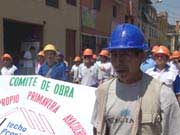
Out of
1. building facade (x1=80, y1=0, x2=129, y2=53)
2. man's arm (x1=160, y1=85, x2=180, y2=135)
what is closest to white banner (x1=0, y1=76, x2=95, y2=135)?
man's arm (x1=160, y1=85, x2=180, y2=135)

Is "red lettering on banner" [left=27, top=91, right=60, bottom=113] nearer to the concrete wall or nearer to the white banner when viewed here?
the white banner

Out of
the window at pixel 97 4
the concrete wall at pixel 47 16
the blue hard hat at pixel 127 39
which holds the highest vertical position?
the window at pixel 97 4

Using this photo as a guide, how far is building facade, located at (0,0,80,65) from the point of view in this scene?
985 inches

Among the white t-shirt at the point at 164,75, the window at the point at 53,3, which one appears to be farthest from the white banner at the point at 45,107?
the window at the point at 53,3

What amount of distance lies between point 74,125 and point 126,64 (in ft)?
15.6

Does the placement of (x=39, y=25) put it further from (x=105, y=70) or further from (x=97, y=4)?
(x=105, y=70)

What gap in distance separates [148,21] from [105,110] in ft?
→ 233

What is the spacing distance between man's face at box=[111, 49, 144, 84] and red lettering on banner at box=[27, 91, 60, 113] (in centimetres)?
496

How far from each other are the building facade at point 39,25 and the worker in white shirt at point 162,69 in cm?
1525

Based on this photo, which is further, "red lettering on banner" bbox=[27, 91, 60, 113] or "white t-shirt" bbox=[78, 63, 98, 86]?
"white t-shirt" bbox=[78, 63, 98, 86]

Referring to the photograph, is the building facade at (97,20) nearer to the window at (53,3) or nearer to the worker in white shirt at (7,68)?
the window at (53,3)

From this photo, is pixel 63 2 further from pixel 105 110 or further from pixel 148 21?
pixel 148 21

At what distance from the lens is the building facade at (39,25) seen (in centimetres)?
2503

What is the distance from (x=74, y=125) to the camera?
8047mm
